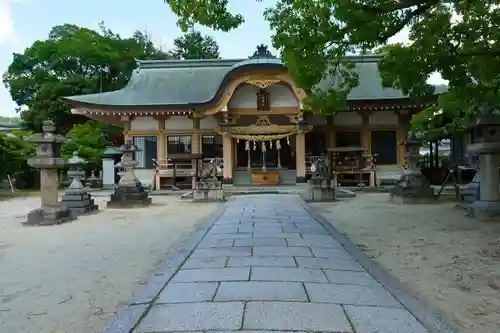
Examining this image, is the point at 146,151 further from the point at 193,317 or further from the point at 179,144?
the point at 193,317

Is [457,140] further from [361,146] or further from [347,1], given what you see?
[347,1]

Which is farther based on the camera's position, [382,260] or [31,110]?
[31,110]

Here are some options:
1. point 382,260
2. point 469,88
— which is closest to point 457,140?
point 469,88

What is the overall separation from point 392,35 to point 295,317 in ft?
18.3

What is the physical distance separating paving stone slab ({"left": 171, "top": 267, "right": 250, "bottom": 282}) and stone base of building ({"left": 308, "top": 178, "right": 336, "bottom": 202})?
9091 millimetres

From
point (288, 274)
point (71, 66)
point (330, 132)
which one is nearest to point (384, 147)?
point (330, 132)

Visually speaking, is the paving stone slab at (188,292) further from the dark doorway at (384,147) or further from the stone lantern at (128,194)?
the dark doorway at (384,147)

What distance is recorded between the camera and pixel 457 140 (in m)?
20.2

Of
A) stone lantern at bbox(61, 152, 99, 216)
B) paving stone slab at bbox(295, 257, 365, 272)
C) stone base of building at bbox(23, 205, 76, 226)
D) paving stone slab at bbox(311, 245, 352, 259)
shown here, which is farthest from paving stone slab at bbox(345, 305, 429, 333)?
stone lantern at bbox(61, 152, 99, 216)

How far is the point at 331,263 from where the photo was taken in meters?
4.91

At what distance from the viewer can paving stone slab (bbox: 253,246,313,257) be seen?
5312 mm

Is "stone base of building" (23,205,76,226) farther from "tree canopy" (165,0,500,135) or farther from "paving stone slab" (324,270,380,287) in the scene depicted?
"paving stone slab" (324,270,380,287)

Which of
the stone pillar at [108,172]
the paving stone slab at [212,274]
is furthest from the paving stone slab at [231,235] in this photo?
the stone pillar at [108,172]

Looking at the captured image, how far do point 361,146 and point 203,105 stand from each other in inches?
286
